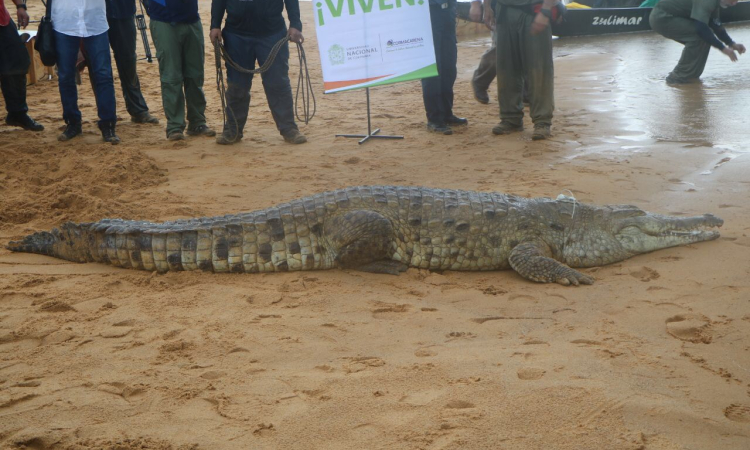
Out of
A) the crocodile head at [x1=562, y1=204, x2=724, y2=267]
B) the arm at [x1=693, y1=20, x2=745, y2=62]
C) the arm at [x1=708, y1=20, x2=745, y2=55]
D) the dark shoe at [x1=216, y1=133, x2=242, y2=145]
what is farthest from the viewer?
the arm at [x1=708, y1=20, x2=745, y2=55]

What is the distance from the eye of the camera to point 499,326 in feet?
11.5

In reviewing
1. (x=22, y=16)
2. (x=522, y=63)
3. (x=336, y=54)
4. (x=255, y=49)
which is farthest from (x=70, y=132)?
(x=522, y=63)

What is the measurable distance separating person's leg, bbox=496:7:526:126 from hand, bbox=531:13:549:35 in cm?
17

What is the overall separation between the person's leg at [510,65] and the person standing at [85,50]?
4103 millimetres

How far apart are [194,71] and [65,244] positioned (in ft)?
12.2

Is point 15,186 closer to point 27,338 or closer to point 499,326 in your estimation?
point 27,338

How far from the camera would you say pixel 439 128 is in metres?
7.57

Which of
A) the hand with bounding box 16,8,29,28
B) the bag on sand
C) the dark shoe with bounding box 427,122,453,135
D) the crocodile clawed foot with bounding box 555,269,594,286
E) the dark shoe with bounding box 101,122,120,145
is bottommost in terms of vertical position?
the crocodile clawed foot with bounding box 555,269,594,286

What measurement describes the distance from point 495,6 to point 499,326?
15.4 feet

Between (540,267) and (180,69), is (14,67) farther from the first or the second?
(540,267)

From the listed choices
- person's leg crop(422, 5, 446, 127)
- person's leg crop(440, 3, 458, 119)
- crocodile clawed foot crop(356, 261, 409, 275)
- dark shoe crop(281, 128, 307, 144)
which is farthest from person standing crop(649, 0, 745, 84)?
crocodile clawed foot crop(356, 261, 409, 275)

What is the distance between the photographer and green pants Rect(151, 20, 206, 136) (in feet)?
23.7

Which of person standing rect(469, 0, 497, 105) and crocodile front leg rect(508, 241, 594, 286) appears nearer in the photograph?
crocodile front leg rect(508, 241, 594, 286)

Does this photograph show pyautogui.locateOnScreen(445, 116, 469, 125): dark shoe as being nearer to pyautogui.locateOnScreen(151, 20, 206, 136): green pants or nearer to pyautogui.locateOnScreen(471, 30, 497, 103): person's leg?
pyautogui.locateOnScreen(471, 30, 497, 103): person's leg
